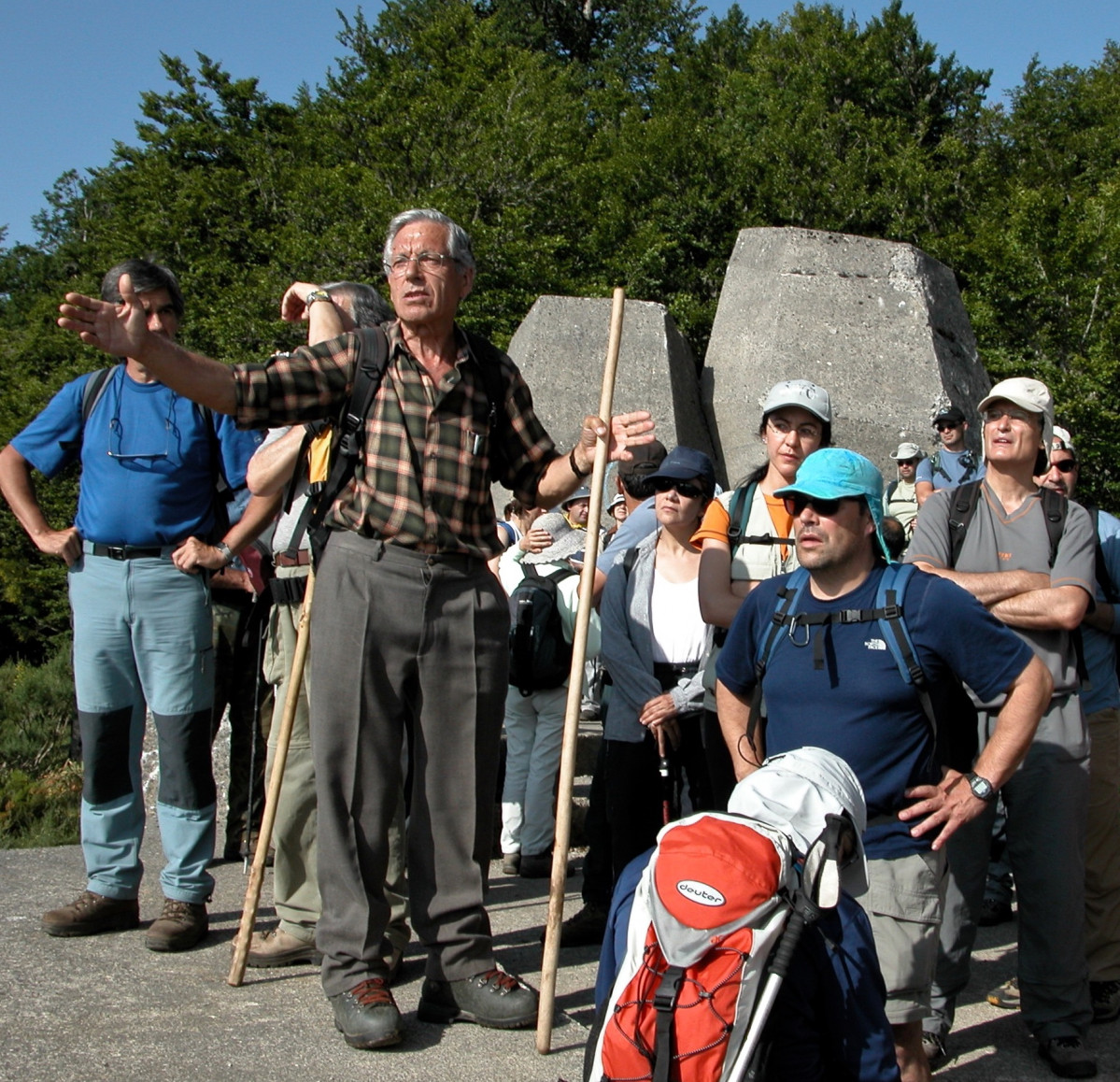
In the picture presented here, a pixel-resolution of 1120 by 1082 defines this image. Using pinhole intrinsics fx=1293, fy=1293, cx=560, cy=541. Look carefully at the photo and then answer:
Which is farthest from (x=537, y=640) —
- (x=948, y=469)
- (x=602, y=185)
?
(x=602, y=185)

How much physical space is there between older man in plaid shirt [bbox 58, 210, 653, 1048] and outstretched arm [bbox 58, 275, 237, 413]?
0.11m

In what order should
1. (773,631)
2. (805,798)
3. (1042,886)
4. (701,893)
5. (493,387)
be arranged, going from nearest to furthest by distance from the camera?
(701,893) → (805,798) → (773,631) → (1042,886) → (493,387)

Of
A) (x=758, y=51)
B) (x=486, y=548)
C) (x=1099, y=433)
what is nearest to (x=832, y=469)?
(x=486, y=548)

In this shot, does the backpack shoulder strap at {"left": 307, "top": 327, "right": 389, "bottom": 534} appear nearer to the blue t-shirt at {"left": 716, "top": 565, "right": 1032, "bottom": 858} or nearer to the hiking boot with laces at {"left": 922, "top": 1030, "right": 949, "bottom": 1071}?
the blue t-shirt at {"left": 716, "top": 565, "right": 1032, "bottom": 858}

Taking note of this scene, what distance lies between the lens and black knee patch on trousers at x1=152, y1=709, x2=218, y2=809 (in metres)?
4.73

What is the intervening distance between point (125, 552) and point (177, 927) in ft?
4.47

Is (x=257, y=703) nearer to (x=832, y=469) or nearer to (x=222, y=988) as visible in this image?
(x=222, y=988)

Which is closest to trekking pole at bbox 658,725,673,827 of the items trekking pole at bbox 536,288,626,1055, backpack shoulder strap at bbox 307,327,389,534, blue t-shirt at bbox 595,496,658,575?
trekking pole at bbox 536,288,626,1055

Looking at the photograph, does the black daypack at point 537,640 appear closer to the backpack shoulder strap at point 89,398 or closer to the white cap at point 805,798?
the backpack shoulder strap at point 89,398

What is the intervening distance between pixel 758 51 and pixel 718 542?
97.0 feet

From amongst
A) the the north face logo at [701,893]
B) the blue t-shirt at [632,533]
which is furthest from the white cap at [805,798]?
the blue t-shirt at [632,533]

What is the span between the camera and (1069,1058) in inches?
154

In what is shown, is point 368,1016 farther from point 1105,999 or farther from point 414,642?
point 1105,999

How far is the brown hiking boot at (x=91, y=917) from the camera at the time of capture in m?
4.71
